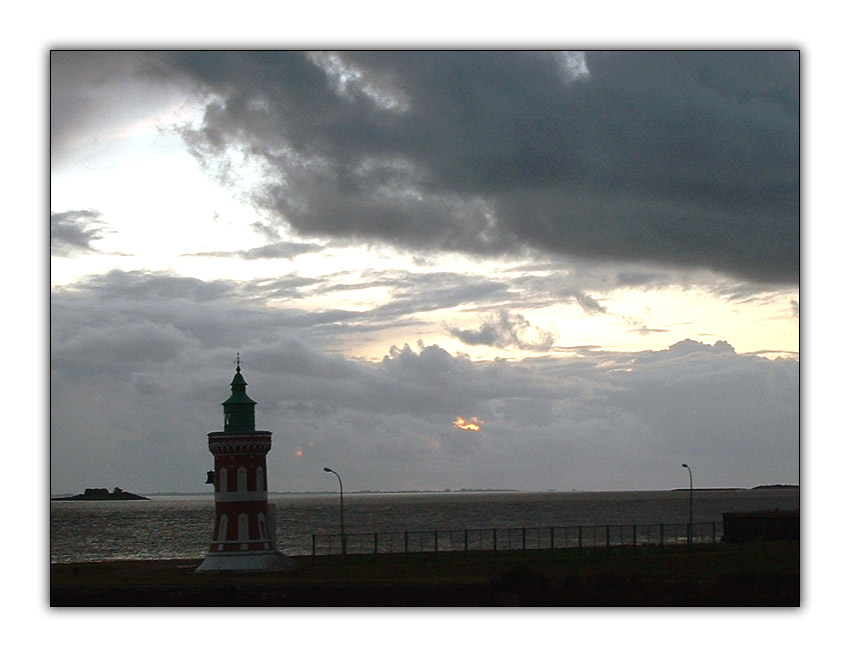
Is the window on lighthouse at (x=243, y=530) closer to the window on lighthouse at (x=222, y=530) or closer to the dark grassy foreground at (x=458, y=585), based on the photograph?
the window on lighthouse at (x=222, y=530)

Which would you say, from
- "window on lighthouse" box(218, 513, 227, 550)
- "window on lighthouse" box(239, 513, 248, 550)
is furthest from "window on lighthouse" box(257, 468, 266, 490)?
"window on lighthouse" box(218, 513, 227, 550)

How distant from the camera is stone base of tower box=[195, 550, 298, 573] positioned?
181 ft

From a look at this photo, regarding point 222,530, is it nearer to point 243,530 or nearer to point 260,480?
point 243,530

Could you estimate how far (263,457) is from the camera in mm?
56844

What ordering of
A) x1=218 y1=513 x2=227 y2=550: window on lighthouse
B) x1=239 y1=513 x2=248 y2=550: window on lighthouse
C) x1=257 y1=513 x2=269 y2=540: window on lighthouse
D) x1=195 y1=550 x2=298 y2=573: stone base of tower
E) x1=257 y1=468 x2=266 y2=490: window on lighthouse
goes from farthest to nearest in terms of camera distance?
x1=257 y1=468 x2=266 y2=490: window on lighthouse → x1=257 y1=513 x2=269 y2=540: window on lighthouse → x1=218 y1=513 x2=227 y2=550: window on lighthouse → x1=239 y1=513 x2=248 y2=550: window on lighthouse → x1=195 y1=550 x2=298 y2=573: stone base of tower

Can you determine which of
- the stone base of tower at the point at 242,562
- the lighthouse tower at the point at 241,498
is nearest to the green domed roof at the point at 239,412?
the lighthouse tower at the point at 241,498

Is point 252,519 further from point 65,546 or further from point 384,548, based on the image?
point 65,546

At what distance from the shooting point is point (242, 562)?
55.5 m

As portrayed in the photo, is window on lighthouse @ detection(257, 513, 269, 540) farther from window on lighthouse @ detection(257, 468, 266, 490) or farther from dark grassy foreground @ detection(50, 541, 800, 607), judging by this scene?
dark grassy foreground @ detection(50, 541, 800, 607)

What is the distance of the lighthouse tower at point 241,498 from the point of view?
55.8 metres

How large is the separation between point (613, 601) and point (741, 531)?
50.7 m

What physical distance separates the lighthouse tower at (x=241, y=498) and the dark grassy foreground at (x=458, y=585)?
6.37ft

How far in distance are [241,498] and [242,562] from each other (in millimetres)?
3087

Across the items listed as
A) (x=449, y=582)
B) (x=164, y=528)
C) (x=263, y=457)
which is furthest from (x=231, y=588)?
(x=164, y=528)
